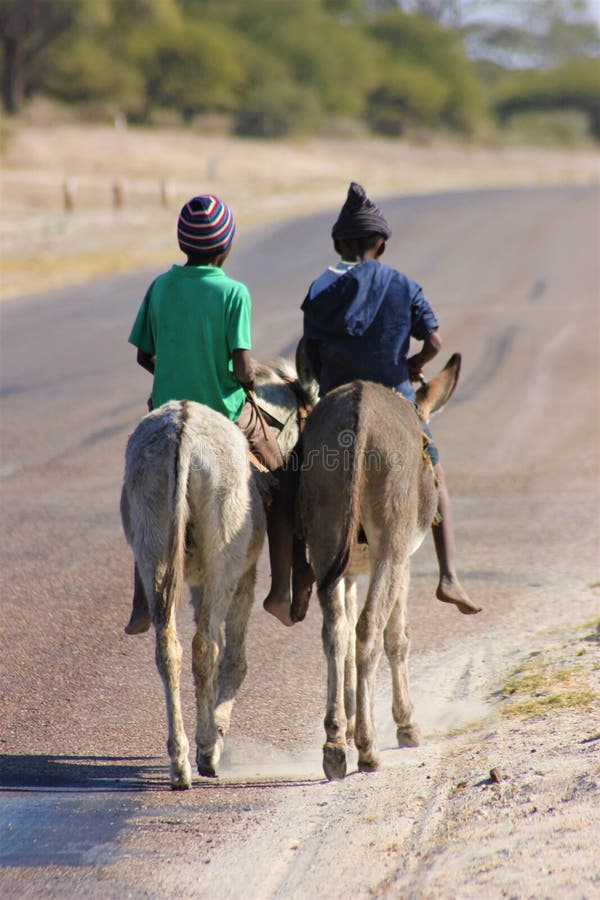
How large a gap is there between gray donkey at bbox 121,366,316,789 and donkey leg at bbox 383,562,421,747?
69 cm

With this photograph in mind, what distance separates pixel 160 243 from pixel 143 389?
14399 mm

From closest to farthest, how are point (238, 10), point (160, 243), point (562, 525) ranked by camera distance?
point (562, 525)
point (160, 243)
point (238, 10)

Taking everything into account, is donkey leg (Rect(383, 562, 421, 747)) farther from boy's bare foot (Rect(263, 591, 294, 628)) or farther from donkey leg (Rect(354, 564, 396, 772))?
boy's bare foot (Rect(263, 591, 294, 628))

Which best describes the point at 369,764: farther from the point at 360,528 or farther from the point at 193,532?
the point at 193,532

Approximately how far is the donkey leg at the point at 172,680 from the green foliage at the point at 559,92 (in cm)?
9710

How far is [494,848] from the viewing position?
383cm

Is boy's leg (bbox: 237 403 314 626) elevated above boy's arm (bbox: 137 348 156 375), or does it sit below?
below

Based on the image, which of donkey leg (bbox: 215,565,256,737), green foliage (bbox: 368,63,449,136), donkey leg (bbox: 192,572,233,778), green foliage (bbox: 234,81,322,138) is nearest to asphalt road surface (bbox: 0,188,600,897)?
donkey leg (bbox: 192,572,233,778)

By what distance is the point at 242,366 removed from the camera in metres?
5.15

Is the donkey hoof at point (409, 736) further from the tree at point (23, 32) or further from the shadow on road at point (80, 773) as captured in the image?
the tree at point (23, 32)

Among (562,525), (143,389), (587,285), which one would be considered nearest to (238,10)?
(587,285)

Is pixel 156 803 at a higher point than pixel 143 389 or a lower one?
higher

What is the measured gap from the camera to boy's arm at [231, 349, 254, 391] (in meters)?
5.14

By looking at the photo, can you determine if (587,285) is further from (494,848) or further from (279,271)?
(494,848)
